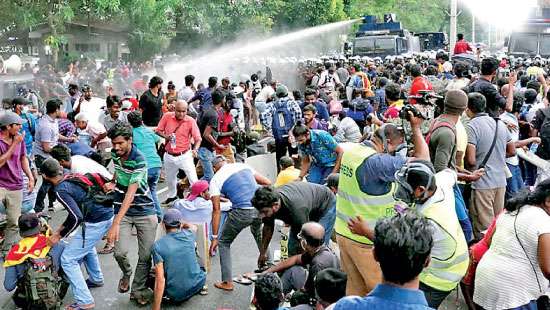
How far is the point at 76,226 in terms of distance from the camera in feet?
20.5

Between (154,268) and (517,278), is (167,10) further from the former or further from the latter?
(517,278)

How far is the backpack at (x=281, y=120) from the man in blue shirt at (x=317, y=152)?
8.68ft

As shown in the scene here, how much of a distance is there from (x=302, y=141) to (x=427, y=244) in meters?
4.93

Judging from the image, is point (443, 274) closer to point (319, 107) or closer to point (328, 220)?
point (328, 220)

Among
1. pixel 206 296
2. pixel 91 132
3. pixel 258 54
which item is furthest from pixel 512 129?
pixel 258 54

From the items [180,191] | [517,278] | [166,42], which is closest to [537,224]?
[517,278]

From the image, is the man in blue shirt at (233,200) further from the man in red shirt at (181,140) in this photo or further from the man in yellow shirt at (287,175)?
the man in red shirt at (181,140)

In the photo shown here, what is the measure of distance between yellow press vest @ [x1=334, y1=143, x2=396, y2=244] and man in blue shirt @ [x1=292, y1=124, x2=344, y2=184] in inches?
89.6

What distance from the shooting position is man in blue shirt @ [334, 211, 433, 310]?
2.72m

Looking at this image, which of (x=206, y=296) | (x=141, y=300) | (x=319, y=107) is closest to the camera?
(x=141, y=300)

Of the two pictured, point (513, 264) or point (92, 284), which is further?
point (92, 284)

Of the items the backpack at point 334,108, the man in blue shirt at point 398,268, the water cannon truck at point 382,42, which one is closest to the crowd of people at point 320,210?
the man in blue shirt at point 398,268

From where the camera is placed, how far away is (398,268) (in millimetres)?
2750

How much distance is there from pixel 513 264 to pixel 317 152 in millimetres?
3829
